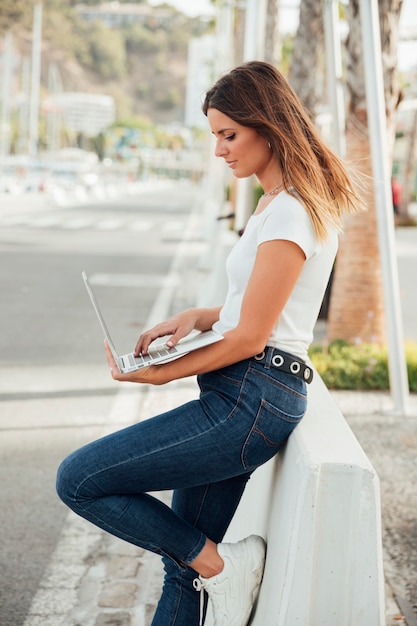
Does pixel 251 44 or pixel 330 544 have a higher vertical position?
pixel 251 44

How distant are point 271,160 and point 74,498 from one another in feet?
3.67

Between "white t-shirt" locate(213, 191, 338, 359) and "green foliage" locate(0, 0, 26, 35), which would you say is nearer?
"white t-shirt" locate(213, 191, 338, 359)

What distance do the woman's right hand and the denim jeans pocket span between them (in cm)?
35

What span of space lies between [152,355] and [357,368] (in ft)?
16.3

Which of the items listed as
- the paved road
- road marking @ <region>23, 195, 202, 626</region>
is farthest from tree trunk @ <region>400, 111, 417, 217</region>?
road marking @ <region>23, 195, 202, 626</region>

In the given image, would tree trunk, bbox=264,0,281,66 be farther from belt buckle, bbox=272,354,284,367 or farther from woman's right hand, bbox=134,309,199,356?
belt buckle, bbox=272,354,284,367

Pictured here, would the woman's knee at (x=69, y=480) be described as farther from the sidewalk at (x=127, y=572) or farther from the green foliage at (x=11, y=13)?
the green foliage at (x=11, y=13)

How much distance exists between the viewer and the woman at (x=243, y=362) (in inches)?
101

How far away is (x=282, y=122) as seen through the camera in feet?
8.79

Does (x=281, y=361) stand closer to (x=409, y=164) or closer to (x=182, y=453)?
(x=182, y=453)

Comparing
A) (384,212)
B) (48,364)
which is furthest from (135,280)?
(384,212)

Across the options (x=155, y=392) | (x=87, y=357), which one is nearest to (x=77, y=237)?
(x=87, y=357)

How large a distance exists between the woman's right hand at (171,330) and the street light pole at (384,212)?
3872mm

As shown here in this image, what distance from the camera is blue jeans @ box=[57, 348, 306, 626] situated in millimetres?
2615
